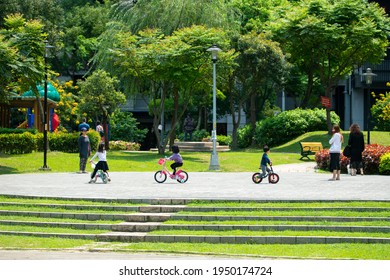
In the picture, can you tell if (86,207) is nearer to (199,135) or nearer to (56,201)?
(56,201)

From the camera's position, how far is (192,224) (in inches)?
731

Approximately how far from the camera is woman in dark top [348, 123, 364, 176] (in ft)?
93.4

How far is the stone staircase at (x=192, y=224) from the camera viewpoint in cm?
1714

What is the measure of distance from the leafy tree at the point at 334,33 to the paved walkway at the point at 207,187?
1551 centimetres

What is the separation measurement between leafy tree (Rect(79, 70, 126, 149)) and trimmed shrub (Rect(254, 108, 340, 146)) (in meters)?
8.16

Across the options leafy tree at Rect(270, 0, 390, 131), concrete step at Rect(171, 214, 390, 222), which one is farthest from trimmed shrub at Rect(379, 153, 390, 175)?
leafy tree at Rect(270, 0, 390, 131)

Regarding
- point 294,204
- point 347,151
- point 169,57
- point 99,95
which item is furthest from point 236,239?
point 99,95

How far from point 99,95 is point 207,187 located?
2115 centimetres

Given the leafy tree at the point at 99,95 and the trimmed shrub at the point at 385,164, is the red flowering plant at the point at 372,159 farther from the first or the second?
the leafy tree at the point at 99,95

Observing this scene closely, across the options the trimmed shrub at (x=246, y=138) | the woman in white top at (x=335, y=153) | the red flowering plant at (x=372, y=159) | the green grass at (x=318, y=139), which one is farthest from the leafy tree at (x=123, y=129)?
the woman in white top at (x=335, y=153)

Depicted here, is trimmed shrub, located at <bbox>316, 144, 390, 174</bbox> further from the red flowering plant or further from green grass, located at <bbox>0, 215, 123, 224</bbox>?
green grass, located at <bbox>0, 215, 123, 224</bbox>

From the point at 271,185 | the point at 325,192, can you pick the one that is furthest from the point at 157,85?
the point at 325,192
